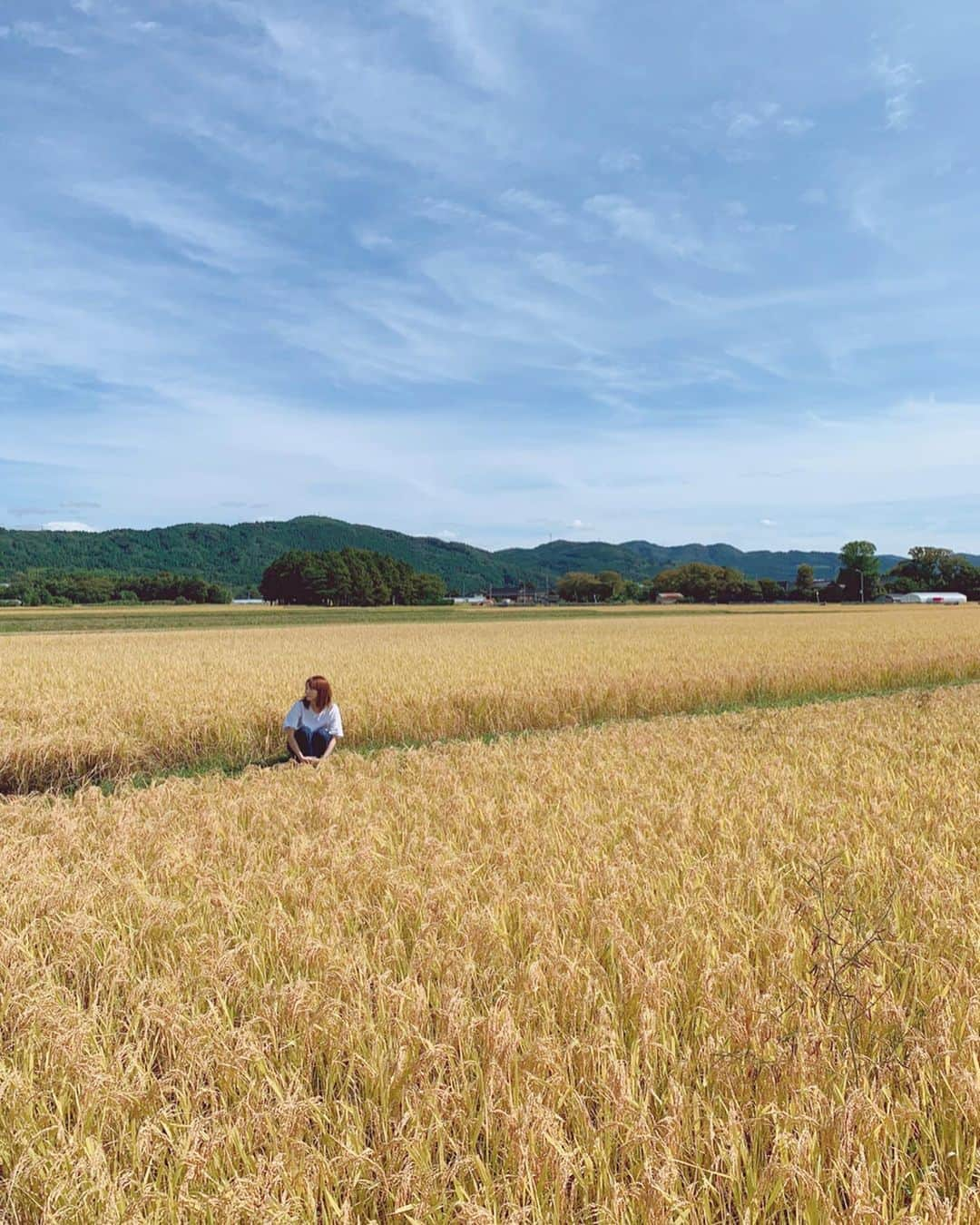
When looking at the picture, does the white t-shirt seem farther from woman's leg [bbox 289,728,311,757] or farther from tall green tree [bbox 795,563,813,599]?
tall green tree [bbox 795,563,813,599]

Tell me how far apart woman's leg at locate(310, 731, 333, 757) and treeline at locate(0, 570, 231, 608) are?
367 feet

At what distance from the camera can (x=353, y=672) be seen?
18.1m

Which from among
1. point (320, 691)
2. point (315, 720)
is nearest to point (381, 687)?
point (315, 720)

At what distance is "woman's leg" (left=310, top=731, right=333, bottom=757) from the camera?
36.1ft

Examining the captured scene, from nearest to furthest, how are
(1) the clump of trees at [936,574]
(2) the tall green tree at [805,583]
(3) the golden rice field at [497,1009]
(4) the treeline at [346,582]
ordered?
(3) the golden rice field at [497,1009] < (4) the treeline at [346,582] < (1) the clump of trees at [936,574] < (2) the tall green tree at [805,583]

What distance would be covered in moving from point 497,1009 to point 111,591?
13129 centimetres

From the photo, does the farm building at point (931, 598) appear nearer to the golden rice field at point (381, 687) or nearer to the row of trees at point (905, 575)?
the row of trees at point (905, 575)

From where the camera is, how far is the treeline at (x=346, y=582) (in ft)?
364

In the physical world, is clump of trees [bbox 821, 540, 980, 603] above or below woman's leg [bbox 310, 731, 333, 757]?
above

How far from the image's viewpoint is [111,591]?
394 ft

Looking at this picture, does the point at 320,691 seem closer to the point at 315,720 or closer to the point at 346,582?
the point at 315,720

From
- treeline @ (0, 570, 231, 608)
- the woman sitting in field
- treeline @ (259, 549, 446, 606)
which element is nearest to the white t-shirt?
the woman sitting in field

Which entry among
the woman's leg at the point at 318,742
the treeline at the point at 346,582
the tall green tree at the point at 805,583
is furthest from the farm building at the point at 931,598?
the woman's leg at the point at 318,742

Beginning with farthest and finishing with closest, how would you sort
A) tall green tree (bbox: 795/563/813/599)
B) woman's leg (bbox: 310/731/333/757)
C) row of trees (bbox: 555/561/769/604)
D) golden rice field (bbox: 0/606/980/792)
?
tall green tree (bbox: 795/563/813/599) → row of trees (bbox: 555/561/769/604) → golden rice field (bbox: 0/606/980/792) → woman's leg (bbox: 310/731/333/757)
